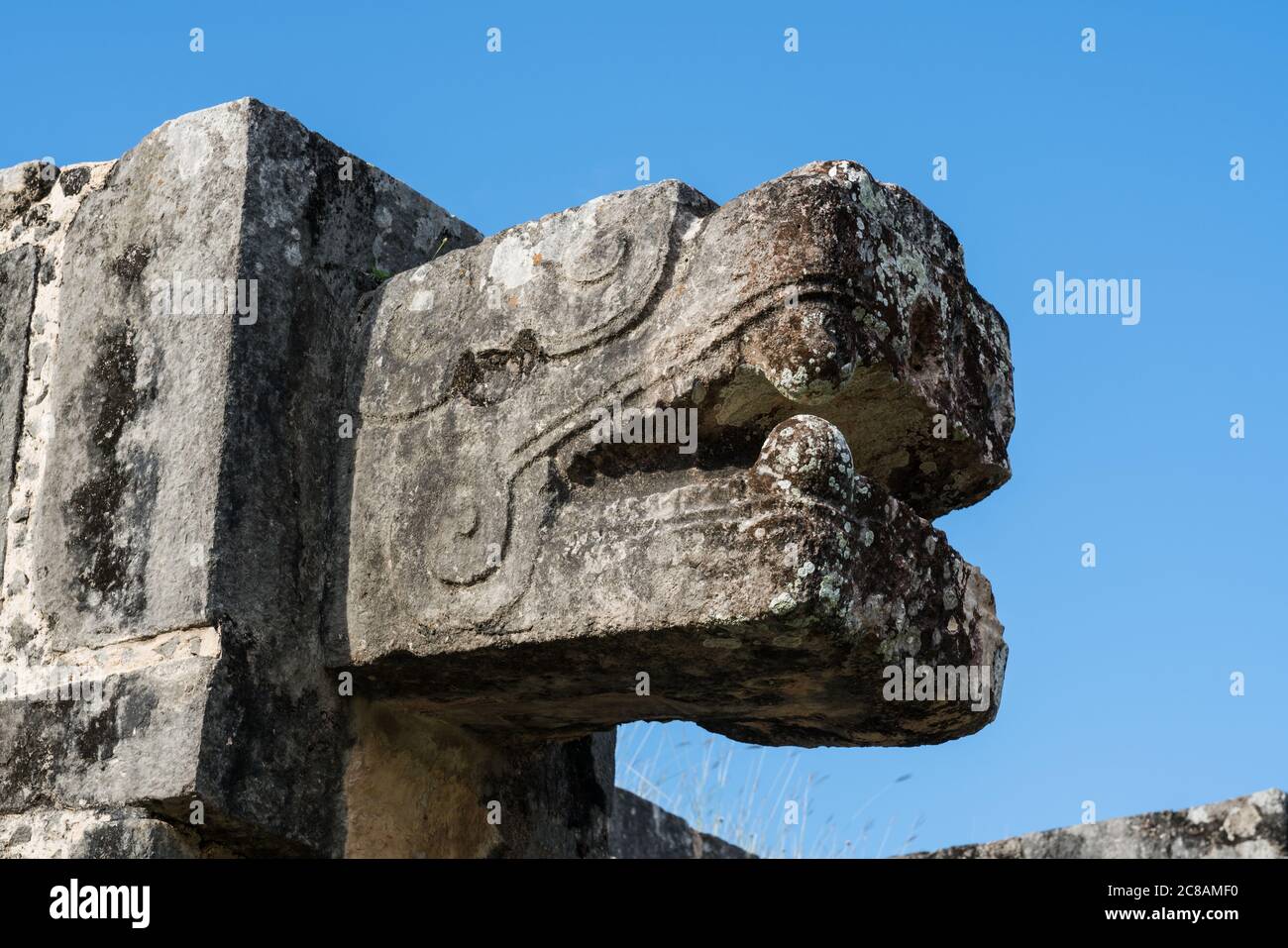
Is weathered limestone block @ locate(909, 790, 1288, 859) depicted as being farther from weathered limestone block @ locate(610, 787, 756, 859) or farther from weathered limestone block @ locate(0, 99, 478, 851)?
weathered limestone block @ locate(0, 99, 478, 851)

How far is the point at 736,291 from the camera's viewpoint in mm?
3367

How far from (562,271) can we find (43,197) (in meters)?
1.56

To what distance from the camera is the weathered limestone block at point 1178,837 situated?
4539mm

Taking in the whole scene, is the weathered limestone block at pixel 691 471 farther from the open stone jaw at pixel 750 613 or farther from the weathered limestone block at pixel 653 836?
the weathered limestone block at pixel 653 836

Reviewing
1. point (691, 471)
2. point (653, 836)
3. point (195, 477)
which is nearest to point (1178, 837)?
point (653, 836)

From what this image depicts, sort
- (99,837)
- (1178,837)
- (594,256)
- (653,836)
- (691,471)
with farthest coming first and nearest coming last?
(653,836), (1178,837), (594,256), (99,837), (691,471)

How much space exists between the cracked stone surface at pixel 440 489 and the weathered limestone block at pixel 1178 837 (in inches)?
56.6

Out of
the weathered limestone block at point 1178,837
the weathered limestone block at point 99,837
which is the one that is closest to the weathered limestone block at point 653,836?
the weathered limestone block at point 1178,837

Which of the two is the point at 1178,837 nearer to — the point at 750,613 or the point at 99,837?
the point at 750,613

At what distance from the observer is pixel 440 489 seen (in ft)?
12.2

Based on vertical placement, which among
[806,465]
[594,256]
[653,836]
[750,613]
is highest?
[594,256]

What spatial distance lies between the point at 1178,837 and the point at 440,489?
2.36m
